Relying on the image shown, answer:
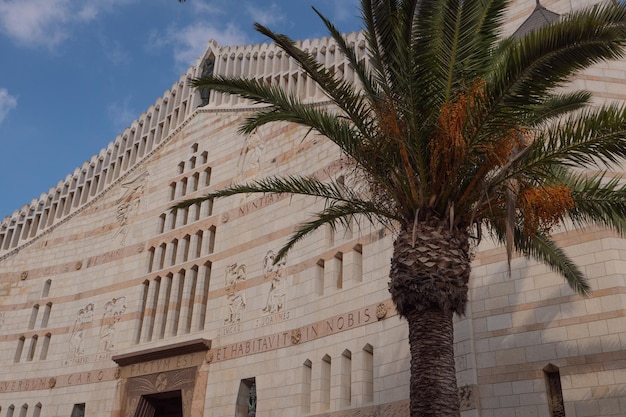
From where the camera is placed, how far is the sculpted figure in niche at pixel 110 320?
70.8ft

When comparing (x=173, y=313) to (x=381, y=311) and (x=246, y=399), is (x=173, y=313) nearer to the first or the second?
(x=246, y=399)

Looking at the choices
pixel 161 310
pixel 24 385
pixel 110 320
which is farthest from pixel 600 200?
pixel 24 385

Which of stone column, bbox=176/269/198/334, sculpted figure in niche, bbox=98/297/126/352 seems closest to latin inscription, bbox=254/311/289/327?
stone column, bbox=176/269/198/334

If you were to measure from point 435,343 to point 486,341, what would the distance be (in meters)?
4.30

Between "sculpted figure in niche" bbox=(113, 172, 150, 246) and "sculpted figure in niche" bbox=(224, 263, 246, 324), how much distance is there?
6292 mm

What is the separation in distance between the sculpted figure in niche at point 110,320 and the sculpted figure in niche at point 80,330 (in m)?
0.82

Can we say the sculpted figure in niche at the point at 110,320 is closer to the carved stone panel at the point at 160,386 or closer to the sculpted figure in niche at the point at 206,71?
the carved stone panel at the point at 160,386

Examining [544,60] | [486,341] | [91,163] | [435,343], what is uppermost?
[91,163]

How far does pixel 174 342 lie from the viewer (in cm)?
1928

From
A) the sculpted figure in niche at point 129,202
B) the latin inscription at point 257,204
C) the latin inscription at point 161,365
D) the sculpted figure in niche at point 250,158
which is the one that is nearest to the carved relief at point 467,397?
the latin inscription at point 257,204

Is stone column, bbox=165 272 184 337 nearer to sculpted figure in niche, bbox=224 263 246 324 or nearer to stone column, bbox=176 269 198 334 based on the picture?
stone column, bbox=176 269 198 334

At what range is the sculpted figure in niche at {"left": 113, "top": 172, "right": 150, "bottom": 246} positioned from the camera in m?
23.9

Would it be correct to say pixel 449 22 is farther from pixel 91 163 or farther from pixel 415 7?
pixel 91 163

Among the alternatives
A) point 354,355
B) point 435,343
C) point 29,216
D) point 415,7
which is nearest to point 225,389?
point 354,355
